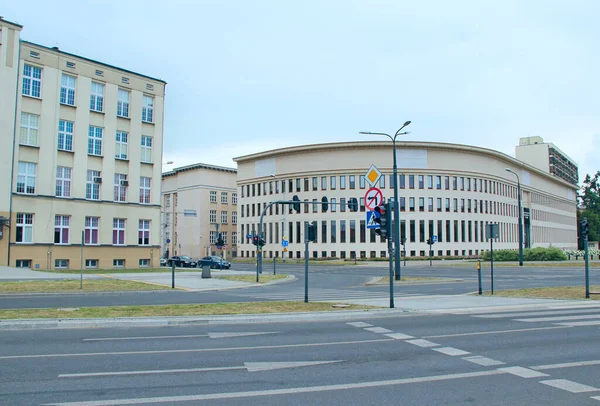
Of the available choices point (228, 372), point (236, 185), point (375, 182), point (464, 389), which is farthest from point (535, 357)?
point (236, 185)

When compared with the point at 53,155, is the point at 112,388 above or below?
below

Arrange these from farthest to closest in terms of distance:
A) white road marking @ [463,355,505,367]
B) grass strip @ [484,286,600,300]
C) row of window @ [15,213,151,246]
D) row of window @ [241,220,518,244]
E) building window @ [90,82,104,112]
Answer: row of window @ [241,220,518,244] → building window @ [90,82,104,112] → row of window @ [15,213,151,246] → grass strip @ [484,286,600,300] → white road marking @ [463,355,505,367]

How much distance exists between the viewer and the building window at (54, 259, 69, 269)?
129ft

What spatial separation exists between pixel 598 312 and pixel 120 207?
121 feet

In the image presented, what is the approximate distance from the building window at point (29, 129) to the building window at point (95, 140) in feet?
13.5

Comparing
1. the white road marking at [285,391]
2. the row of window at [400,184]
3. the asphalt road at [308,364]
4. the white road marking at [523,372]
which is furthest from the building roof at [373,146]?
the white road marking at [285,391]

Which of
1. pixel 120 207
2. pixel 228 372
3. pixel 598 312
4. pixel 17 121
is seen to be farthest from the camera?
pixel 120 207

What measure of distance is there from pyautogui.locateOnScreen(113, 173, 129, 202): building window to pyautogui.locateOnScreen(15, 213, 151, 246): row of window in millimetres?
1746

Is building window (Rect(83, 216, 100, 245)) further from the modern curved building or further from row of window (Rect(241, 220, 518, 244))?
row of window (Rect(241, 220, 518, 244))

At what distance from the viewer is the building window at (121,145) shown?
4375cm

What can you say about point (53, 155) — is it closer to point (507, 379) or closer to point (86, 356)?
point (86, 356)

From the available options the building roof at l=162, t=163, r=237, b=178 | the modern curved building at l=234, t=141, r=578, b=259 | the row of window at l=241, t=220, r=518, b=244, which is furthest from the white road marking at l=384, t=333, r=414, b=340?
the building roof at l=162, t=163, r=237, b=178

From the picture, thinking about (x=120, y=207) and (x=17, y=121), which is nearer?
(x=17, y=121)

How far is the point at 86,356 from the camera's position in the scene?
8773mm
